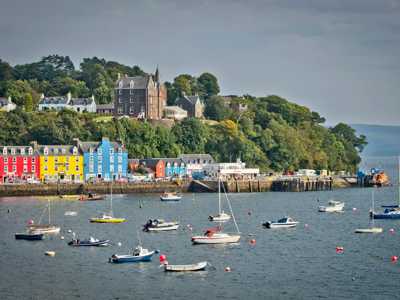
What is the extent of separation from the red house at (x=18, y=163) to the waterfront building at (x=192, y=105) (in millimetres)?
49268

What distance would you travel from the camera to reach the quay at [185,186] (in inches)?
4887

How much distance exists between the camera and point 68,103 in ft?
573

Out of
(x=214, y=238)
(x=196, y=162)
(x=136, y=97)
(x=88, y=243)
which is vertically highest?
(x=136, y=97)

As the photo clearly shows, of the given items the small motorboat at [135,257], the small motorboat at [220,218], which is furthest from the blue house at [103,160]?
the small motorboat at [135,257]

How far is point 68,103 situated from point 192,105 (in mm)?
21676

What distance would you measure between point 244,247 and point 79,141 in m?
66.3

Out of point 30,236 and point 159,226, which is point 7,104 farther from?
point 30,236

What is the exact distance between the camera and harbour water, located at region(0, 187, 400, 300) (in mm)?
57688

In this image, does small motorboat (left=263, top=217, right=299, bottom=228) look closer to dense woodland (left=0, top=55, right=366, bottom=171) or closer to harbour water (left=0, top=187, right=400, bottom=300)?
harbour water (left=0, top=187, right=400, bottom=300)

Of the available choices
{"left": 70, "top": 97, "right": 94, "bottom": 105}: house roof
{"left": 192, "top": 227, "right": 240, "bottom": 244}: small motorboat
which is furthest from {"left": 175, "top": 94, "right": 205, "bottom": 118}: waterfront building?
{"left": 192, "top": 227, "right": 240, "bottom": 244}: small motorboat

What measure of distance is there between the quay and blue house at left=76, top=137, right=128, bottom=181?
6.22m

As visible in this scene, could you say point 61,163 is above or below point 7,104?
below

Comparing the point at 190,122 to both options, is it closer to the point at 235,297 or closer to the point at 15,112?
the point at 15,112

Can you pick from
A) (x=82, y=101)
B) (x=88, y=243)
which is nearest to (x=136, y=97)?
(x=82, y=101)
